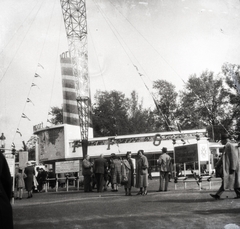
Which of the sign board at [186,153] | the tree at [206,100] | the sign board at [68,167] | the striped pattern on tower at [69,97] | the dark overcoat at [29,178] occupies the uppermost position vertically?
the striped pattern on tower at [69,97]

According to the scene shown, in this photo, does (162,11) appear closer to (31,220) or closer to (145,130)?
(31,220)

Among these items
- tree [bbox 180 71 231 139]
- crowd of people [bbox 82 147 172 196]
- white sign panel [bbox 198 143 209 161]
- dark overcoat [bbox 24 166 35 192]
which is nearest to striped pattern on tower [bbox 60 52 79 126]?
tree [bbox 180 71 231 139]

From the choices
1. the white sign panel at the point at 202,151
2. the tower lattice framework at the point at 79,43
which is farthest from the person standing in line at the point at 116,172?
the tower lattice framework at the point at 79,43

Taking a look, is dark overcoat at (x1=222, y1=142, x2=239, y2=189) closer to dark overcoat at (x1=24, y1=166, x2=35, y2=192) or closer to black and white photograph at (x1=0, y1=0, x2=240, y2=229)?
black and white photograph at (x1=0, y1=0, x2=240, y2=229)

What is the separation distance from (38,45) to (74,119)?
37.5 metres

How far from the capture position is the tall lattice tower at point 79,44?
3030cm

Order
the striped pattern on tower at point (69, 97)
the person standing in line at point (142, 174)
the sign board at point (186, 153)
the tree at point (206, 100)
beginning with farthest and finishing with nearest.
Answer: the striped pattern on tower at point (69, 97) < the tree at point (206, 100) < the sign board at point (186, 153) < the person standing in line at point (142, 174)

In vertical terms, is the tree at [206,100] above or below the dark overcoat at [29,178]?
above

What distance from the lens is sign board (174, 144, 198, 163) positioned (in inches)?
772

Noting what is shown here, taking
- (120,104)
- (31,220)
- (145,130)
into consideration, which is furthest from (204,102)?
(31,220)

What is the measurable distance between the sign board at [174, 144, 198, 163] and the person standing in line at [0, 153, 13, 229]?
16.1m

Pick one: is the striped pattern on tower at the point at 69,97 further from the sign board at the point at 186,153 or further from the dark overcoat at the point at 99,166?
the dark overcoat at the point at 99,166

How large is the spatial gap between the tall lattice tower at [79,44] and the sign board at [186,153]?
24.9 ft

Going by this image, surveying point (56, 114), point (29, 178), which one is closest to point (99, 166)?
point (29, 178)
